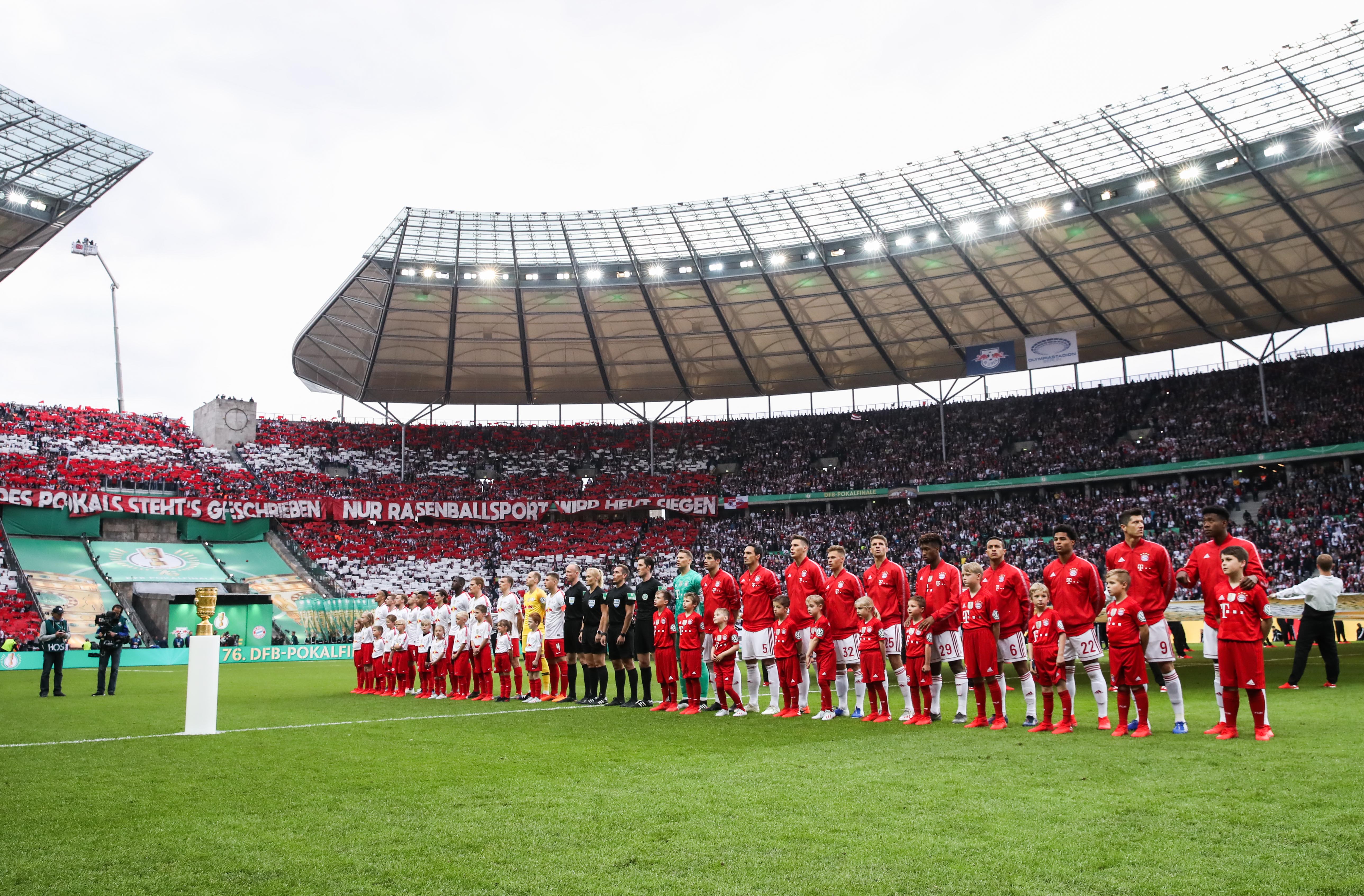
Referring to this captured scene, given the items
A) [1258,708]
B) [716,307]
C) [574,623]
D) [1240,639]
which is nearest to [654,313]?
[716,307]

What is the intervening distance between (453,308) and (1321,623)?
34.1 metres

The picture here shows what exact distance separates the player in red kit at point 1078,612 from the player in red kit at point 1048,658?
5 centimetres

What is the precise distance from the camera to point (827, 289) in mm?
37969

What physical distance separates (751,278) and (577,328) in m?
8.89

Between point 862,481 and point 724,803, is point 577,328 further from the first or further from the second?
point 724,803

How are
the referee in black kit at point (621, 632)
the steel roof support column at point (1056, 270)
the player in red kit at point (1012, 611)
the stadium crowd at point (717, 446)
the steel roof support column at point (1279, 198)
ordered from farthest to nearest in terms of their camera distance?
the stadium crowd at point (717, 446) < the steel roof support column at point (1056, 270) < the steel roof support column at point (1279, 198) < the referee in black kit at point (621, 632) < the player in red kit at point (1012, 611)

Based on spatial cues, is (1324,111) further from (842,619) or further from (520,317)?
(520,317)

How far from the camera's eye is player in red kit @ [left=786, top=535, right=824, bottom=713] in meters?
11.7

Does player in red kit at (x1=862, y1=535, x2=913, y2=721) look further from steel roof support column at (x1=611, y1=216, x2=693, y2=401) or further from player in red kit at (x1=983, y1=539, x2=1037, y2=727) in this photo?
steel roof support column at (x1=611, y1=216, x2=693, y2=401)

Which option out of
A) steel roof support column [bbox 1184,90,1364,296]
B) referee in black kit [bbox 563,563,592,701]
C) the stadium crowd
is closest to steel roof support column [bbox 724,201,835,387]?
the stadium crowd

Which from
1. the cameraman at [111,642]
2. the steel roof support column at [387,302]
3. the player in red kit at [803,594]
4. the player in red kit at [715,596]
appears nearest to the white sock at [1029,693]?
the player in red kit at [803,594]

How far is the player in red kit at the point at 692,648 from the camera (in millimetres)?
12359

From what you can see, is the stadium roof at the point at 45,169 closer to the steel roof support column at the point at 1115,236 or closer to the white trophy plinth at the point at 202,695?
the white trophy plinth at the point at 202,695

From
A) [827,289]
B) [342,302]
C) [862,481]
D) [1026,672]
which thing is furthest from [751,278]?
[1026,672]
